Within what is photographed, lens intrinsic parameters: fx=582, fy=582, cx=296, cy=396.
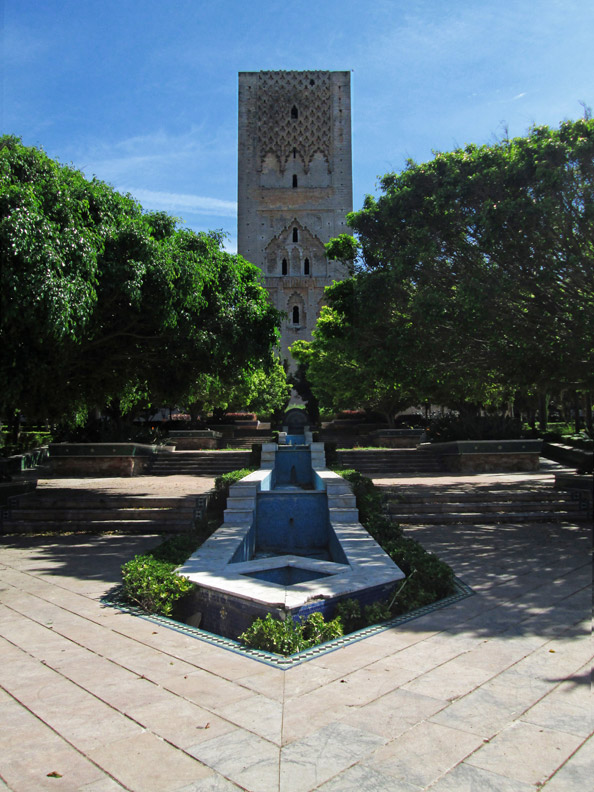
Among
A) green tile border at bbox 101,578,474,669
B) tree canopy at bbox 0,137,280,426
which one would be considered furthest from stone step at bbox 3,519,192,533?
green tile border at bbox 101,578,474,669

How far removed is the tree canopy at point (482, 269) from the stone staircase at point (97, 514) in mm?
5159

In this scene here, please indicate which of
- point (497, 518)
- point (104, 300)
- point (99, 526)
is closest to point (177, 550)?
point (99, 526)

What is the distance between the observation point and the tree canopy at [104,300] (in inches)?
297

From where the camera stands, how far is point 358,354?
12898mm

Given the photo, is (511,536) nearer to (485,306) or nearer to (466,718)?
(485,306)

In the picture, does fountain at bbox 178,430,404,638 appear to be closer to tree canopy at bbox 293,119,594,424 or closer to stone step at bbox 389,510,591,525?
stone step at bbox 389,510,591,525

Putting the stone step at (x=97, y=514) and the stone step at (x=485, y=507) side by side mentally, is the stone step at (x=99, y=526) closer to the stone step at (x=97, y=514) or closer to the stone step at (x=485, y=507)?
the stone step at (x=97, y=514)

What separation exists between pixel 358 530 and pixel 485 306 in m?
4.63

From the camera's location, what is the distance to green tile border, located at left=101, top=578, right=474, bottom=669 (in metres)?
3.85

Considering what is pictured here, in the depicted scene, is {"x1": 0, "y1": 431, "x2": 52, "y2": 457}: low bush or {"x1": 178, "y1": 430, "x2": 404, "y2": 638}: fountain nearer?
{"x1": 178, "y1": 430, "x2": 404, "y2": 638}: fountain

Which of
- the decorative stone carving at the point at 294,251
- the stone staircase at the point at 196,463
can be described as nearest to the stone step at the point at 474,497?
the stone staircase at the point at 196,463

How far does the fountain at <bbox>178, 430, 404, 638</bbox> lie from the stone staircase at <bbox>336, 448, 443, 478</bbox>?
6.82m

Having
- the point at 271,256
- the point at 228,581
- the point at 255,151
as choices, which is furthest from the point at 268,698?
the point at 255,151

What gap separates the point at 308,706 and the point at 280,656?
80 centimetres
